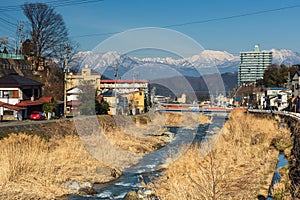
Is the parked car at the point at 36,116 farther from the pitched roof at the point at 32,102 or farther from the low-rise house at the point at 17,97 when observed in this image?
the pitched roof at the point at 32,102

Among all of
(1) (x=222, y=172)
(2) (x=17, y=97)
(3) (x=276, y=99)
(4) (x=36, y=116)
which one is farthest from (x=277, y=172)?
(3) (x=276, y=99)

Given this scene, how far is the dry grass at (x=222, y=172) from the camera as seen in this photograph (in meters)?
8.57

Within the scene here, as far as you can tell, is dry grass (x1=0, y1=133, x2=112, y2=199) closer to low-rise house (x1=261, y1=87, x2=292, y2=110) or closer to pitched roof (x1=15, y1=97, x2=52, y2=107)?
pitched roof (x1=15, y1=97, x2=52, y2=107)

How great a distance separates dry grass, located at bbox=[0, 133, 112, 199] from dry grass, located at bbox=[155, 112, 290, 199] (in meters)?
2.95

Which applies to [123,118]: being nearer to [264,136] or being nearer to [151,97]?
[264,136]

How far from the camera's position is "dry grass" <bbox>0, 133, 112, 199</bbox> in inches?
394

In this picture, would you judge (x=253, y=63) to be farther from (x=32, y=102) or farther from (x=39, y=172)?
(x=39, y=172)

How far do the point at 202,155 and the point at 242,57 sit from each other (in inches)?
5394

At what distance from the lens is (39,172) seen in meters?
11.3

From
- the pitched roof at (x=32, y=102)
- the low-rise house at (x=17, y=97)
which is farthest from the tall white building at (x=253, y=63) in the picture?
the low-rise house at (x=17, y=97)

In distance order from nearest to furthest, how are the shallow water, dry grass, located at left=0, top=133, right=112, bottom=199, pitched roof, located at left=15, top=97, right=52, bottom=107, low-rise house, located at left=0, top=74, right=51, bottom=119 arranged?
the shallow water
dry grass, located at left=0, top=133, right=112, bottom=199
low-rise house, located at left=0, top=74, right=51, bottom=119
pitched roof, located at left=15, top=97, right=52, bottom=107

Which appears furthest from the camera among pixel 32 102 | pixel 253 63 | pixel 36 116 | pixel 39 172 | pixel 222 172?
pixel 253 63

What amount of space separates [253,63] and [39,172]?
13844 centimetres

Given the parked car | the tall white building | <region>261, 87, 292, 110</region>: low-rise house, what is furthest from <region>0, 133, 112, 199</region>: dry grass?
the tall white building
